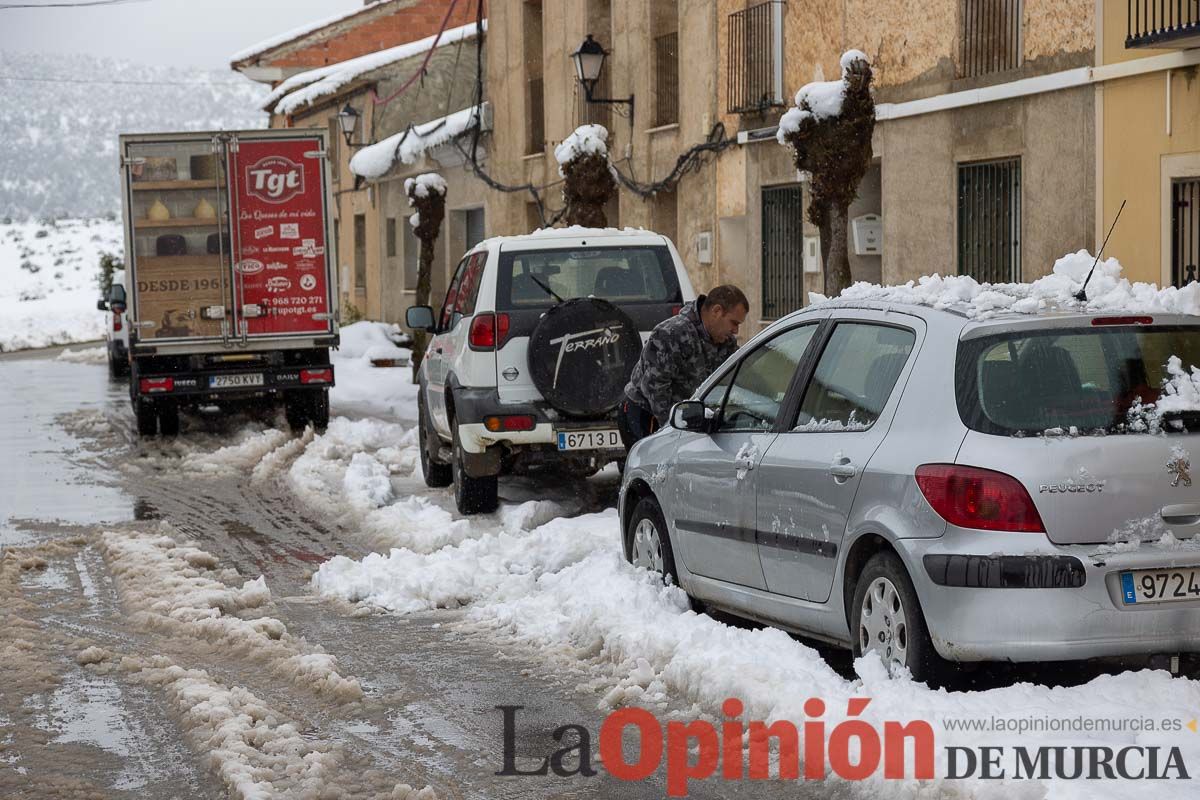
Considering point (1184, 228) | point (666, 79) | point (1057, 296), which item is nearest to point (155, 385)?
point (666, 79)

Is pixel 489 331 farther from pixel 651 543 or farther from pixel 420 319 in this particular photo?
pixel 651 543

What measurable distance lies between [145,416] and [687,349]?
11437 mm

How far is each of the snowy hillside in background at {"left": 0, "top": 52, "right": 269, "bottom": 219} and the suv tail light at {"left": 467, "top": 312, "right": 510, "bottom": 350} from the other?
5196 inches

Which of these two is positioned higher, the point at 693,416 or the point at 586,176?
the point at 586,176

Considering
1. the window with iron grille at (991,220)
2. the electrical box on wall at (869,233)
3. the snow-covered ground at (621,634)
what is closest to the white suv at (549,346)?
the snow-covered ground at (621,634)

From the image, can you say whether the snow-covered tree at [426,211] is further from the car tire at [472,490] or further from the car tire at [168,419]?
the car tire at [472,490]

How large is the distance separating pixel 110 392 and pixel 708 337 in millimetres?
19836

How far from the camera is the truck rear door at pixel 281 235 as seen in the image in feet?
63.7

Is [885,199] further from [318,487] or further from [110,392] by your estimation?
[110,392]

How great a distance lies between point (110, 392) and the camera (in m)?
28.2

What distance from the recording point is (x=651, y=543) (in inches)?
340

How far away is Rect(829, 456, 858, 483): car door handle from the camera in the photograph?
6535 mm

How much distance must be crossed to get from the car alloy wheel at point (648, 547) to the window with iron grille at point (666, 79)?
1672 centimetres

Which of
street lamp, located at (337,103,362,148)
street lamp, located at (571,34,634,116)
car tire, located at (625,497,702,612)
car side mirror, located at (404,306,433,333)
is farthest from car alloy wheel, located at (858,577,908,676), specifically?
street lamp, located at (337,103,362,148)
